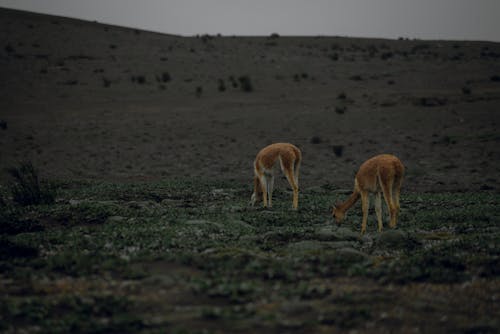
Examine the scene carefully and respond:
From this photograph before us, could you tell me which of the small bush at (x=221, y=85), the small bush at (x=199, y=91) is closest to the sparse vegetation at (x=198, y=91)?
the small bush at (x=199, y=91)

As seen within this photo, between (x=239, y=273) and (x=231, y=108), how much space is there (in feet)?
100.0

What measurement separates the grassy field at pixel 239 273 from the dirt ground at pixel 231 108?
37.5 ft

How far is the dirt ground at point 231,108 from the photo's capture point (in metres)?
28.7

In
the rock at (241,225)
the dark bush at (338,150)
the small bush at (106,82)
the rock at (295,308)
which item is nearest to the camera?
the rock at (295,308)

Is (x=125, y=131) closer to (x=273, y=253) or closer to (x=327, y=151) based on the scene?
(x=327, y=151)

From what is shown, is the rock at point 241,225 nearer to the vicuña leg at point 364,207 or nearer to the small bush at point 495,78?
the vicuña leg at point 364,207

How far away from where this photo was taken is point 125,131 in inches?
1337

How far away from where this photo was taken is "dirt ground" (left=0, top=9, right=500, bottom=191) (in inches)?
1129

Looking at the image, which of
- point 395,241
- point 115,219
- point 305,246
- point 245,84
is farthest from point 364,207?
point 245,84

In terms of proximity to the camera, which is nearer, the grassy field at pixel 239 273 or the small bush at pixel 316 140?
the grassy field at pixel 239 273

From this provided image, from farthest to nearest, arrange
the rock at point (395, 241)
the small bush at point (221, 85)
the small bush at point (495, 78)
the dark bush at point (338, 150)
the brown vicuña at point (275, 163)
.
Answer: the small bush at point (495, 78)
the small bush at point (221, 85)
the dark bush at point (338, 150)
the brown vicuña at point (275, 163)
the rock at point (395, 241)

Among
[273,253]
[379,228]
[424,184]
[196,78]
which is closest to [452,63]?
[196,78]

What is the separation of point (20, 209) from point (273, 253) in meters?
8.81

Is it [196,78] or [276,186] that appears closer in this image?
[276,186]
